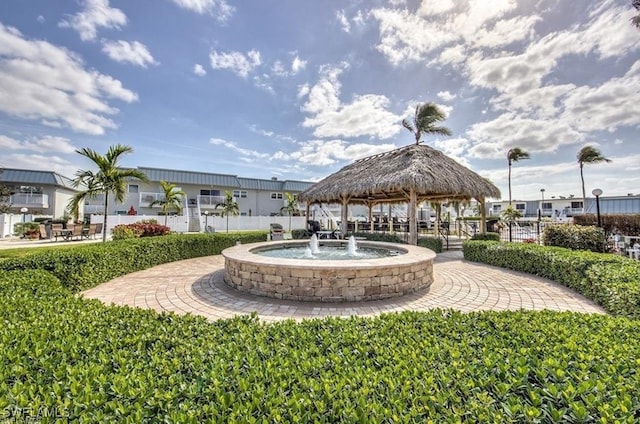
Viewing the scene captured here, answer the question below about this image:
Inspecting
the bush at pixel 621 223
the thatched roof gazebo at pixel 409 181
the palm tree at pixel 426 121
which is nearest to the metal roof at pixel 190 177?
the thatched roof gazebo at pixel 409 181

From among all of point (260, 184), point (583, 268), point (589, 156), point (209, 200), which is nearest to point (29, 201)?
point (209, 200)

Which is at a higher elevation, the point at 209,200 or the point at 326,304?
the point at 209,200

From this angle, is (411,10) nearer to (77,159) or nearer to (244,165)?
(77,159)

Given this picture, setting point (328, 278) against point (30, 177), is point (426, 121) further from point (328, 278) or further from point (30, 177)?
point (30, 177)

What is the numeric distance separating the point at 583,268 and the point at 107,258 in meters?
10.8

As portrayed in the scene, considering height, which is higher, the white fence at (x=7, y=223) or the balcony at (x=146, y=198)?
the balcony at (x=146, y=198)

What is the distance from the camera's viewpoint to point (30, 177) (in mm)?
24578

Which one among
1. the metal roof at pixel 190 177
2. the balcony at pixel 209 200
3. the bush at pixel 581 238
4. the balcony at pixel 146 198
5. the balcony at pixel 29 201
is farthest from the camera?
the balcony at pixel 209 200

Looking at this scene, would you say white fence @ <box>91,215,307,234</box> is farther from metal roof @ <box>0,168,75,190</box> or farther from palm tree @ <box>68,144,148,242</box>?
palm tree @ <box>68,144,148,242</box>

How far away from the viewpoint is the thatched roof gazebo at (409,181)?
11.1 meters

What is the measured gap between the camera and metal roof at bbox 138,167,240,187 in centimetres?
2758

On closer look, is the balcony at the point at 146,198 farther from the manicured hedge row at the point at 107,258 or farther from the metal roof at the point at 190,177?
the manicured hedge row at the point at 107,258

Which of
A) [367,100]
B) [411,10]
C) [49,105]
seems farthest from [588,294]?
[49,105]

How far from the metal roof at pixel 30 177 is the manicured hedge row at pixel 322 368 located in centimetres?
3015
